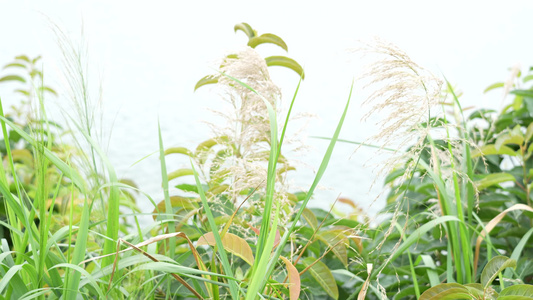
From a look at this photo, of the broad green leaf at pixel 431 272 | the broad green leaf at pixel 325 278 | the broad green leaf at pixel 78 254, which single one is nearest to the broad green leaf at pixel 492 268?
the broad green leaf at pixel 431 272

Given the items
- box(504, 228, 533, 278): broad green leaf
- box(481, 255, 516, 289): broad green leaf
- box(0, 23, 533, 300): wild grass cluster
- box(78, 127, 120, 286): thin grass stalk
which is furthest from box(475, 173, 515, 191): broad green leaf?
box(78, 127, 120, 286): thin grass stalk

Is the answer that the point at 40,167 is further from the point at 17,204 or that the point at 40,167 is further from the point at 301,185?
the point at 301,185

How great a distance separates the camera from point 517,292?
2.24ft

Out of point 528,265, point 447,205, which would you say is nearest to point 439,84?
point 447,205

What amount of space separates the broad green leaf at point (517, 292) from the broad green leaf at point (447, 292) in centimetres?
4

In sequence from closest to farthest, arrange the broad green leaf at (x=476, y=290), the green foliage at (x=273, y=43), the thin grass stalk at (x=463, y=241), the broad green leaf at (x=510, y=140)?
the broad green leaf at (x=476, y=290)
the thin grass stalk at (x=463, y=241)
the green foliage at (x=273, y=43)
the broad green leaf at (x=510, y=140)

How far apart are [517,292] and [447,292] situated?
9cm

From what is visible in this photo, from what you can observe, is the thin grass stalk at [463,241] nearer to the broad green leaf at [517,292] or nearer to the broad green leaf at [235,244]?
the broad green leaf at [517,292]

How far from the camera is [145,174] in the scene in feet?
11.3

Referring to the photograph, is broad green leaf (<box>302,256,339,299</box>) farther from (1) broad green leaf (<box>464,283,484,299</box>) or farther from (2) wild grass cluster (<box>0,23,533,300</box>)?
(1) broad green leaf (<box>464,283,484,299</box>)

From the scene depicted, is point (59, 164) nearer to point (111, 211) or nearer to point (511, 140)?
point (111, 211)

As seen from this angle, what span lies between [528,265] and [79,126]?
0.82 metres

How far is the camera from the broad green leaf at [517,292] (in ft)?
2.14

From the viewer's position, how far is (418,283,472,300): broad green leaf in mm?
679
